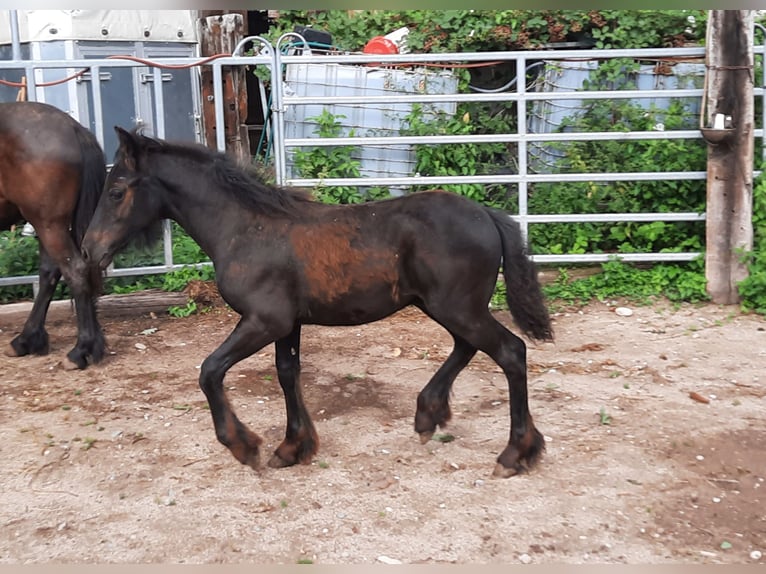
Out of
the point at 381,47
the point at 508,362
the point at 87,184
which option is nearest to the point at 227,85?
the point at 381,47

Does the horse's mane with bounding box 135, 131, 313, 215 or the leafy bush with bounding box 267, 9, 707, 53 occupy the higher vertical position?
the leafy bush with bounding box 267, 9, 707, 53

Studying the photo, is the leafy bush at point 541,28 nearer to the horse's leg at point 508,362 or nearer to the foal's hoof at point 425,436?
the horse's leg at point 508,362

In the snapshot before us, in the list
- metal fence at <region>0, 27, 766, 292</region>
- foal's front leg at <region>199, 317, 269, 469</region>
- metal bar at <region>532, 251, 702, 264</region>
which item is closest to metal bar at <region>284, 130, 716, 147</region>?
metal fence at <region>0, 27, 766, 292</region>

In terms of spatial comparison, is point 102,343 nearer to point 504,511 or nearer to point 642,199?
point 504,511

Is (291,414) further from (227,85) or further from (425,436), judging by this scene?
(227,85)

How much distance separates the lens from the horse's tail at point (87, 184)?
6133 millimetres

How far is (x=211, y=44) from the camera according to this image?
10562 mm

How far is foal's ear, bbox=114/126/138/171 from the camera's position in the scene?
4316 mm

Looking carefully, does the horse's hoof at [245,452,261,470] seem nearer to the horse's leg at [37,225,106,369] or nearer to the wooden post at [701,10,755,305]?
the horse's leg at [37,225,106,369]

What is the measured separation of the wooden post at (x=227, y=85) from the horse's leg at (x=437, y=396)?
4.92 m

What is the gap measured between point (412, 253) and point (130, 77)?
6337mm

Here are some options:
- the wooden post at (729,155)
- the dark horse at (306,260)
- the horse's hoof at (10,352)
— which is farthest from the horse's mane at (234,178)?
the wooden post at (729,155)

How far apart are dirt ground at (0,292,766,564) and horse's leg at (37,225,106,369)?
0.13 meters

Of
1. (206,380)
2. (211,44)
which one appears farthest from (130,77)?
(206,380)
